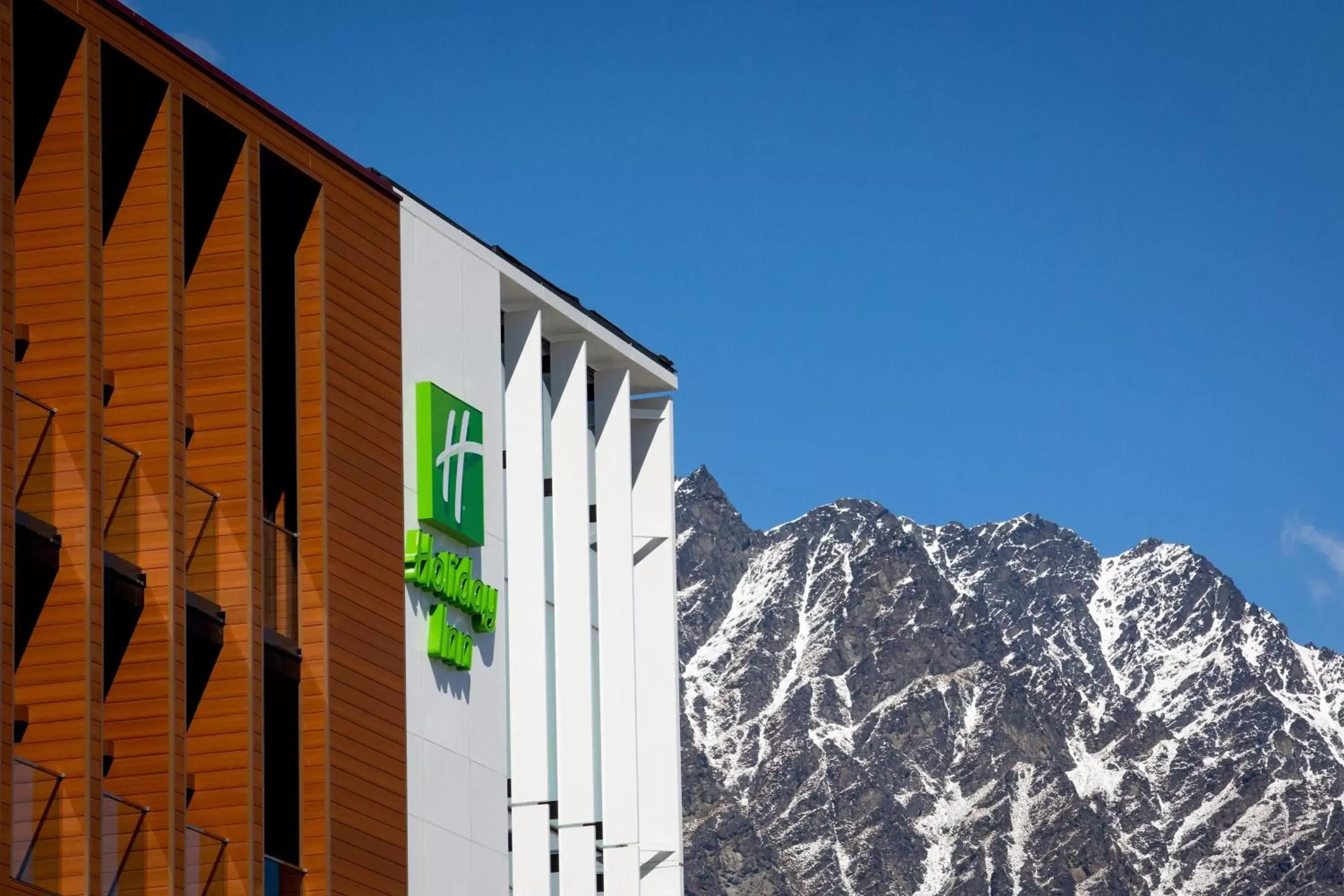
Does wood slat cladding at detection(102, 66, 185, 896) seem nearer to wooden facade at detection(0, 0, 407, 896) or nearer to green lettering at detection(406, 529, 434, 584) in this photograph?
wooden facade at detection(0, 0, 407, 896)

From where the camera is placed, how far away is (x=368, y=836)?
102ft

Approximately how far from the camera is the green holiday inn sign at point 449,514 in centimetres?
3394

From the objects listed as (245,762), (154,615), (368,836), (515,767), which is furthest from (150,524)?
Answer: (515,767)

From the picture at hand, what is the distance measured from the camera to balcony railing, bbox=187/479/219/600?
1098 inches

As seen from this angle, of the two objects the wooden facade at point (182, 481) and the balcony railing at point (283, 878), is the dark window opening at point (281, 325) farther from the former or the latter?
the balcony railing at point (283, 878)

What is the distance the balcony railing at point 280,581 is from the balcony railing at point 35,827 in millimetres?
6299

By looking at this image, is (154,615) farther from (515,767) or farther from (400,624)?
(515,767)

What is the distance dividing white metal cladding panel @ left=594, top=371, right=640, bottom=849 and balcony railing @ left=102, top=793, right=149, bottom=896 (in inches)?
611

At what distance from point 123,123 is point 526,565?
1196 centimetres


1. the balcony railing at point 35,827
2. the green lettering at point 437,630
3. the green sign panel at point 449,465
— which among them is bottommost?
the balcony railing at point 35,827

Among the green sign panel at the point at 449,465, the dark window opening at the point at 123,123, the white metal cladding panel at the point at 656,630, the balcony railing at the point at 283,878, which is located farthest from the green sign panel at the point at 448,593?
the white metal cladding panel at the point at 656,630

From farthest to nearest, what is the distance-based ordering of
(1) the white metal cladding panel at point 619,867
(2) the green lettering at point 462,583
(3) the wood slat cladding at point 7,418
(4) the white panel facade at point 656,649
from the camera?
(4) the white panel facade at point 656,649
(1) the white metal cladding panel at point 619,867
(2) the green lettering at point 462,583
(3) the wood slat cladding at point 7,418

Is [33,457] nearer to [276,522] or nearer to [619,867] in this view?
[276,522]

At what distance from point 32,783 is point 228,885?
4.42 meters
